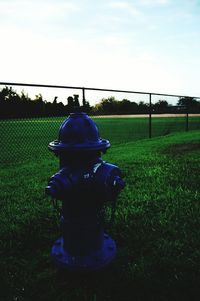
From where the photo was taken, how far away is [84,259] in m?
2.05

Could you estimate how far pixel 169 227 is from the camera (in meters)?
2.73

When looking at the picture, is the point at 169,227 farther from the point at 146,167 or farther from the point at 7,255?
the point at 146,167

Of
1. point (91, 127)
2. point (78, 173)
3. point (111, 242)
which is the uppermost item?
point (91, 127)

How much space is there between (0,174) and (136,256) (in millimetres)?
3531

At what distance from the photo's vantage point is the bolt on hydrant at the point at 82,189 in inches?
72.2

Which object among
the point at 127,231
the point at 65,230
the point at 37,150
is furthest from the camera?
the point at 37,150

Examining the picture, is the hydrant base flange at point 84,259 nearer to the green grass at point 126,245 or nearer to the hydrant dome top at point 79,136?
the green grass at point 126,245

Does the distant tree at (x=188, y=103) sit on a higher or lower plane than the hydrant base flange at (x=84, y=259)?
higher

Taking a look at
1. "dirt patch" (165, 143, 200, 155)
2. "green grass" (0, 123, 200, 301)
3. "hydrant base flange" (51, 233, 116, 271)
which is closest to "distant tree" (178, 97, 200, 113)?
"dirt patch" (165, 143, 200, 155)

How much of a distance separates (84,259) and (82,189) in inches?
22.4

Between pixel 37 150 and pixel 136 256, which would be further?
pixel 37 150

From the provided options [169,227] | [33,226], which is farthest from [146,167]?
[33,226]

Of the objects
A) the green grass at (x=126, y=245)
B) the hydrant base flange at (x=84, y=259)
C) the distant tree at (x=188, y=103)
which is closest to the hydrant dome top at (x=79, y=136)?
the hydrant base flange at (x=84, y=259)

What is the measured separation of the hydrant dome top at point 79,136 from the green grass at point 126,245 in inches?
38.7
